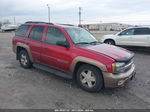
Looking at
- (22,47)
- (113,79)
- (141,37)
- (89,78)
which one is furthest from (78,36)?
(141,37)

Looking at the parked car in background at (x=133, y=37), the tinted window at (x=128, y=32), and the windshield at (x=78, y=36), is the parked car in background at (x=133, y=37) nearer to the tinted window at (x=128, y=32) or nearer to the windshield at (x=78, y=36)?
the tinted window at (x=128, y=32)

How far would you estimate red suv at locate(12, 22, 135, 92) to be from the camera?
141 inches

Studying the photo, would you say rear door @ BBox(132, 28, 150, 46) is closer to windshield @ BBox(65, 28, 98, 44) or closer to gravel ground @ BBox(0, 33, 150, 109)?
gravel ground @ BBox(0, 33, 150, 109)

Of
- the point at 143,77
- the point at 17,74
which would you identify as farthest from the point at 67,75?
the point at 143,77

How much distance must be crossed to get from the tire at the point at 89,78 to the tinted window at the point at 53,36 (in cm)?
111

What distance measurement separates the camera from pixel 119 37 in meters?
9.91

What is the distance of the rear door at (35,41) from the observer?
16.4 feet

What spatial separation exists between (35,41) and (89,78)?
8.07 feet

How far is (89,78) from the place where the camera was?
389cm

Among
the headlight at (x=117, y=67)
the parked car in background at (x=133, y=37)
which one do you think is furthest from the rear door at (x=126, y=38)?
the headlight at (x=117, y=67)

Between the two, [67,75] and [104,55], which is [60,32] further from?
[104,55]

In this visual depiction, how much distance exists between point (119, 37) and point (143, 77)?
17.1 feet

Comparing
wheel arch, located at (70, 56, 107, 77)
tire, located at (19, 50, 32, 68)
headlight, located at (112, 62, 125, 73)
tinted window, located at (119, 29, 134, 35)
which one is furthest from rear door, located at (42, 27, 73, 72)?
tinted window, located at (119, 29, 134, 35)

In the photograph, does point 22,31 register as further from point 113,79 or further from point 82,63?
point 113,79
